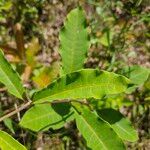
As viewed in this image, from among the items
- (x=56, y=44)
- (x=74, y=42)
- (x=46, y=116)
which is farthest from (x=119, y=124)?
(x=56, y=44)

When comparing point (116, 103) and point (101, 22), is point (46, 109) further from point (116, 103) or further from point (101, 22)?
point (101, 22)

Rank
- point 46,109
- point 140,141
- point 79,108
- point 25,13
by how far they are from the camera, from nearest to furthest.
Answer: point 79,108, point 46,109, point 140,141, point 25,13

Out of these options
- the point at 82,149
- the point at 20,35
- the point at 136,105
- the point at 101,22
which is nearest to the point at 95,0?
the point at 101,22

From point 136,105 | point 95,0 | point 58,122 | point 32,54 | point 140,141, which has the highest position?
point 95,0

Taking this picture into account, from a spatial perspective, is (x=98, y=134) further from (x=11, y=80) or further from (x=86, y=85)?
(x=11, y=80)

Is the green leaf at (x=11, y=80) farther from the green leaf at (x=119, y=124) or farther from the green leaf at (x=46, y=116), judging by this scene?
the green leaf at (x=119, y=124)
